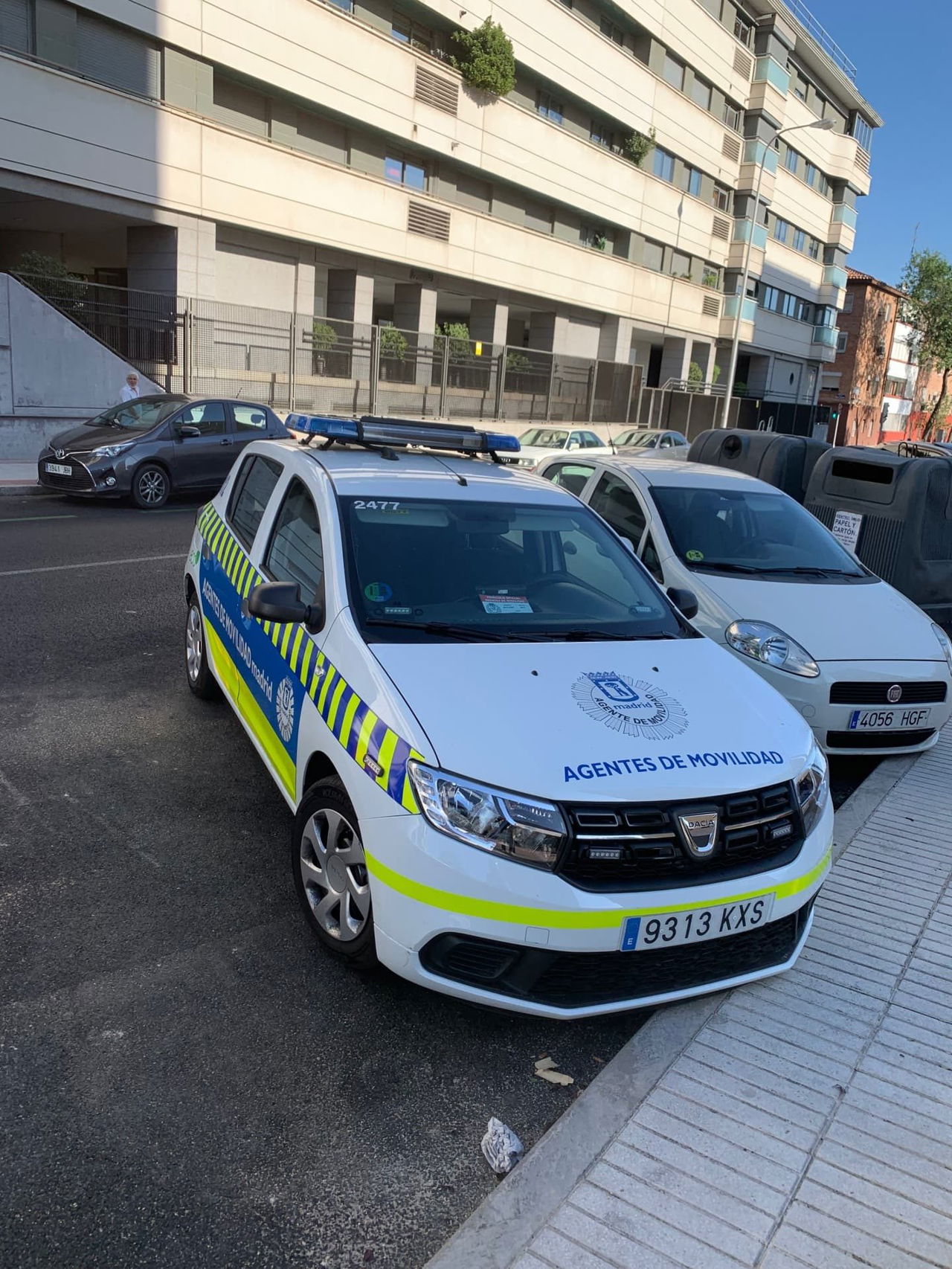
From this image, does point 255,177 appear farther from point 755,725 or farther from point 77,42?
point 755,725

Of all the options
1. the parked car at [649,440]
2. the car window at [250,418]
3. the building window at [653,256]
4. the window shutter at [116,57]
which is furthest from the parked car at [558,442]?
the building window at [653,256]

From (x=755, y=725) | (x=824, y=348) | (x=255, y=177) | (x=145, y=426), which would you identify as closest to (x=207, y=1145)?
(x=755, y=725)

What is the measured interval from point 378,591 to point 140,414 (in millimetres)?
12216

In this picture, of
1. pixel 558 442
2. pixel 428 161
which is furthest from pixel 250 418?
pixel 428 161

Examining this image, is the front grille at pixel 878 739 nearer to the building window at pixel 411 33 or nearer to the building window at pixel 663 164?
the building window at pixel 411 33

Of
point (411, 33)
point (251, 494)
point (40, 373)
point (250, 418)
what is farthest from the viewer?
point (411, 33)

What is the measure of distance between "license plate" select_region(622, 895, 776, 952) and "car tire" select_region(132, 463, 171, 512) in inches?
488

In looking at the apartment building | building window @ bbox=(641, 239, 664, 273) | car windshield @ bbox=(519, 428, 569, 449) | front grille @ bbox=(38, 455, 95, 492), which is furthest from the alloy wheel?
building window @ bbox=(641, 239, 664, 273)

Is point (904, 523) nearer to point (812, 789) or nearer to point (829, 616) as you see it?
point (829, 616)

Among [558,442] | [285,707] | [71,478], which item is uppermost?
[558,442]

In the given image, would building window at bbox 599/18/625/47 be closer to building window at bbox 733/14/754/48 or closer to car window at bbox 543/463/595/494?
building window at bbox 733/14/754/48

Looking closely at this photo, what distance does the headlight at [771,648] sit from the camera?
5141mm

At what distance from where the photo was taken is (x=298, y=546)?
4.13 meters

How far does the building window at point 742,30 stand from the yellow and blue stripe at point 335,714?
45.8 metres
